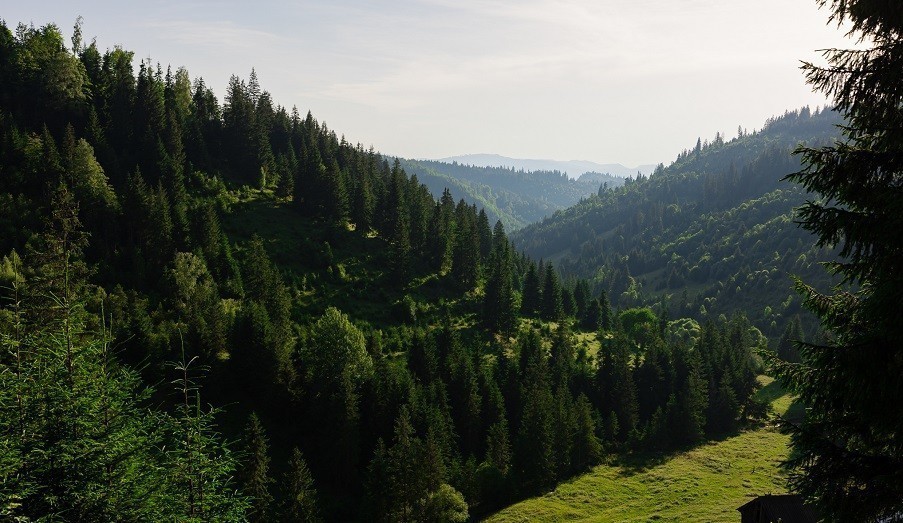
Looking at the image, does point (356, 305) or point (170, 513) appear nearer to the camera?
point (170, 513)

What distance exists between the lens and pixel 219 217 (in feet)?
368

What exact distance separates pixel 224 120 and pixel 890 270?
159590mm

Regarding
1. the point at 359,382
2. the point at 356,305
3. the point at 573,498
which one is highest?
the point at 356,305

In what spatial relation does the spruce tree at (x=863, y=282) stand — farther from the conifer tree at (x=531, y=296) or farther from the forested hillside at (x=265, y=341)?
the conifer tree at (x=531, y=296)

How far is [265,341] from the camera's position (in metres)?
71.2

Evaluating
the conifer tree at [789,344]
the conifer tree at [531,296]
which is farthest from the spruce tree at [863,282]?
the conifer tree at [789,344]

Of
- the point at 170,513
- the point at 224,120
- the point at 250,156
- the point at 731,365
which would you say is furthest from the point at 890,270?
the point at 224,120

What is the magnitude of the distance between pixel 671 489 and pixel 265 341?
194 ft

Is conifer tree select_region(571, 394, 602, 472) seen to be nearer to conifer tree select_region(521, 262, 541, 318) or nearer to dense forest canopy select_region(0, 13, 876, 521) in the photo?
dense forest canopy select_region(0, 13, 876, 521)

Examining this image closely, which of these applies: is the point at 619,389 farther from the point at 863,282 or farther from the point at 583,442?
the point at 863,282

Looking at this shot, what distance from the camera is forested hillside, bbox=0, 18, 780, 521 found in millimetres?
16812

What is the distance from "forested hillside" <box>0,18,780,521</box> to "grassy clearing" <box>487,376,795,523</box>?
14.7ft

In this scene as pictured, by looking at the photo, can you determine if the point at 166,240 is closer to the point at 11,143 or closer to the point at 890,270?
the point at 11,143

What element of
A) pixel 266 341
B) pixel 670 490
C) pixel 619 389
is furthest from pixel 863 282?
pixel 619 389
